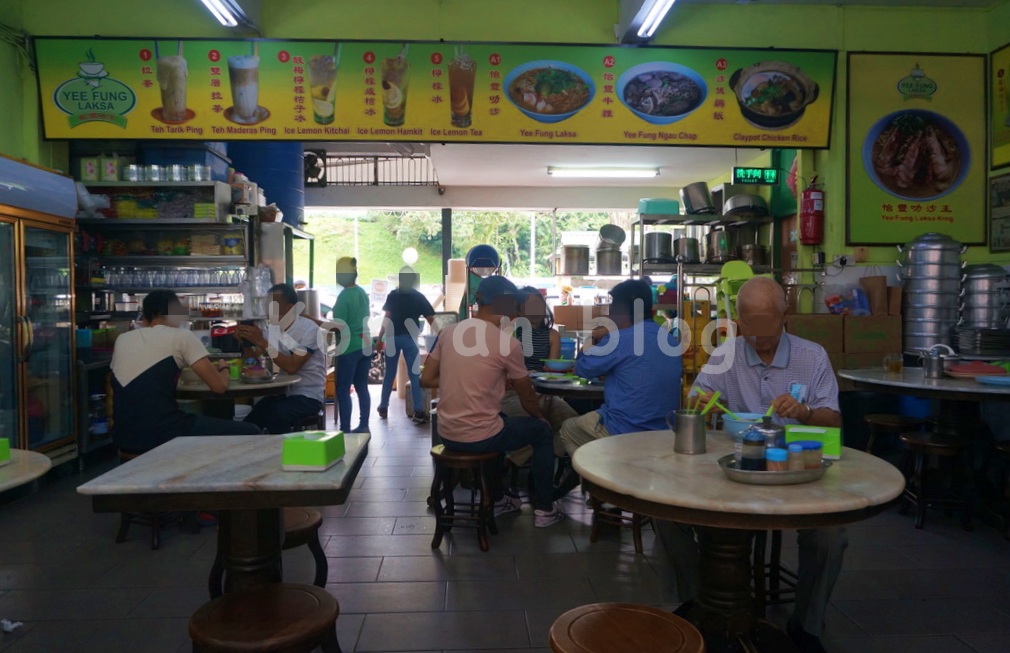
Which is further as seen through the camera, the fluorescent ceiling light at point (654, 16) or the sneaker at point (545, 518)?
the fluorescent ceiling light at point (654, 16)

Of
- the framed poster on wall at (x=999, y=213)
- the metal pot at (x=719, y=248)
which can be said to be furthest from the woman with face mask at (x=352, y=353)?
the framed poster on wall at (x=999, y=213)

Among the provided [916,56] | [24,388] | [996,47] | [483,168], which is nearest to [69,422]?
[24,388]

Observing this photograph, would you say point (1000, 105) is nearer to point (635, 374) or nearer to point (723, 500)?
point (635, 374)

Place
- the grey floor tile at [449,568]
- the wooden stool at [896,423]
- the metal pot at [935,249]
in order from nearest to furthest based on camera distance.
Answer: the grey floor tile at [449,568], the wooden stool at [896,423], the metal pot at [935,249]

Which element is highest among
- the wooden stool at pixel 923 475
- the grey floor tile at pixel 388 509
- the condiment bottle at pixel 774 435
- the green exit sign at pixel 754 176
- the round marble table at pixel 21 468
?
the green exit sign at pixel 754 176

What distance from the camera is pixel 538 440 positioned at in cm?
442

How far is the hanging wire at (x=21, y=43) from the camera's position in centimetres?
585

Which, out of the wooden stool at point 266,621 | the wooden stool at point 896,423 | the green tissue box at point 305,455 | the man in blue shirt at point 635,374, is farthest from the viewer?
the wooden stool at point 896,423

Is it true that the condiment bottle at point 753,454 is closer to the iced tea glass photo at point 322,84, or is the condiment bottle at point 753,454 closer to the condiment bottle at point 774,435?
the condiment bottle at point 774,435

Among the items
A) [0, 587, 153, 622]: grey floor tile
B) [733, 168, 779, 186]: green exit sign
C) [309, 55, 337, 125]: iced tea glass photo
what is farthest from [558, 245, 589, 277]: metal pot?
[0, 587, 153, 622]: grey floor tile

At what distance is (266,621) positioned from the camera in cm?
215

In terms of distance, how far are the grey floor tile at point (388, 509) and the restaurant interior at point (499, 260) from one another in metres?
0.06

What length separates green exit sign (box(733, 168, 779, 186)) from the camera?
22.9ft

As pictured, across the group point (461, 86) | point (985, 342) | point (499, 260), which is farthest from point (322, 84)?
point (985, 342)
